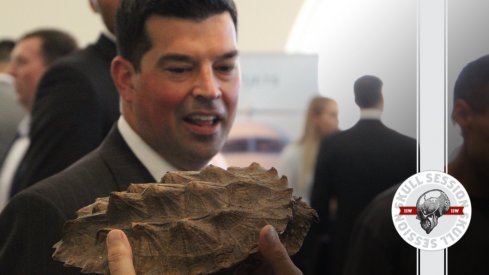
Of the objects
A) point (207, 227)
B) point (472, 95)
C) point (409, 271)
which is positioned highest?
point (472, 95)

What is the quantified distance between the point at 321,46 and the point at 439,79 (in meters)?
0.19

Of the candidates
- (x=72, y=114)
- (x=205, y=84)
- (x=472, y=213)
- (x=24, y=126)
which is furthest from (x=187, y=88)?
(x=472, y=213)

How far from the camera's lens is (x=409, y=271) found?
1.78 metres

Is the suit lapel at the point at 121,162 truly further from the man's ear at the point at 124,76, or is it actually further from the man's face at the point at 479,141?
the man's face at the point at 479,141

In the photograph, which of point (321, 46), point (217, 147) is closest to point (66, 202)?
point (217, 147)

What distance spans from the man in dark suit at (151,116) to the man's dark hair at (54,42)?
0.10 meters

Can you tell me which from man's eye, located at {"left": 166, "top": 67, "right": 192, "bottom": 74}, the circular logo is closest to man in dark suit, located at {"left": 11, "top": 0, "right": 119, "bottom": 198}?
man's eye, located at {"left": 166, "top": 67, "right": 192, "bottom": 74}

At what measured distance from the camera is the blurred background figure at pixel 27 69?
1.80 meters

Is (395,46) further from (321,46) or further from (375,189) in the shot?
(375,189)

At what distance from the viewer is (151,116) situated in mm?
1717

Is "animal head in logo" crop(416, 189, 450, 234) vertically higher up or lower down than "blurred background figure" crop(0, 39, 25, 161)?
lower down

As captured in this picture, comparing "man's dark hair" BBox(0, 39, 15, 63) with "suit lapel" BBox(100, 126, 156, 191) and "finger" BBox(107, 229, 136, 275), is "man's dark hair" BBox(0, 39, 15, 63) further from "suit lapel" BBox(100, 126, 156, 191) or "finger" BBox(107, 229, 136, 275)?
"finger" BBox(107, 229, 136, 275)

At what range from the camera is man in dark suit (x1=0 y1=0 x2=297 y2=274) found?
1670 mm

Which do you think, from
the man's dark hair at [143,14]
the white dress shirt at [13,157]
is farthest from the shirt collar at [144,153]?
the white dress shirt at [13,157]
